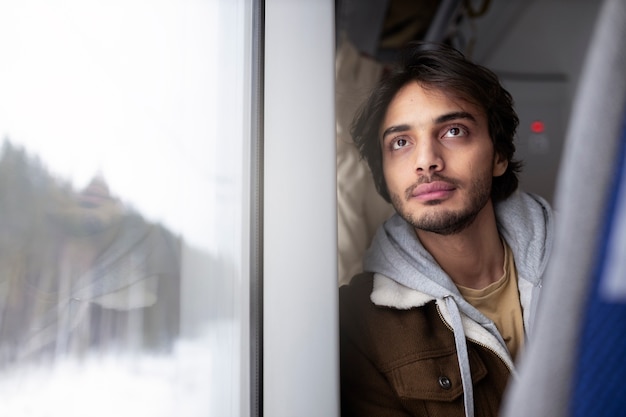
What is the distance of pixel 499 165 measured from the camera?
0.80 m

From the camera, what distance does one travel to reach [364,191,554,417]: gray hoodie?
71 cm

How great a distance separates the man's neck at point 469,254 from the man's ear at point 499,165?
65 mm

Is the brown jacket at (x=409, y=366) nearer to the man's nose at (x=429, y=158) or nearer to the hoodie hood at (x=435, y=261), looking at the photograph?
the hoodie hood at (x=435, y=261)

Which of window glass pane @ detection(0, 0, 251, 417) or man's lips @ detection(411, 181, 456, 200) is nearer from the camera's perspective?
window glass pane @ detection(0, 0, 251, 417)

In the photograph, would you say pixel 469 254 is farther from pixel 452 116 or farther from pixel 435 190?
pixel 452 116

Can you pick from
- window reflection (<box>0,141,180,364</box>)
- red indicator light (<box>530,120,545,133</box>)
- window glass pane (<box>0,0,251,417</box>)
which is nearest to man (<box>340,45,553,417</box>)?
red indicator light (<box>530,120,545,133</box>)

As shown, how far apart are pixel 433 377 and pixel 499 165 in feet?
1.26

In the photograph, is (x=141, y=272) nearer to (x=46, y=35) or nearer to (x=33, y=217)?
(x=33, y=217)

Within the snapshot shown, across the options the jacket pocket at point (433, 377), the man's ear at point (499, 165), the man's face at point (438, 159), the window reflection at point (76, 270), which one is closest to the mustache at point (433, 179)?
the man's face at point (438, 159)

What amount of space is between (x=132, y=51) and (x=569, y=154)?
1.71 feet

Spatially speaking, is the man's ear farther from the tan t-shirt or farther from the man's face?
the tan t-shirt

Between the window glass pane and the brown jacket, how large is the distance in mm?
195

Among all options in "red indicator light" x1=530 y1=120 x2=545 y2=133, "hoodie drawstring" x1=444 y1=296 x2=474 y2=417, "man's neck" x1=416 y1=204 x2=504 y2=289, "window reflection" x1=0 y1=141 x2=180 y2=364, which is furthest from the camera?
"red indicator light" x1=530 y1=120 x2=545 y2=133

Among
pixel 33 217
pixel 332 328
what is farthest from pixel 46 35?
pixel 332 328
